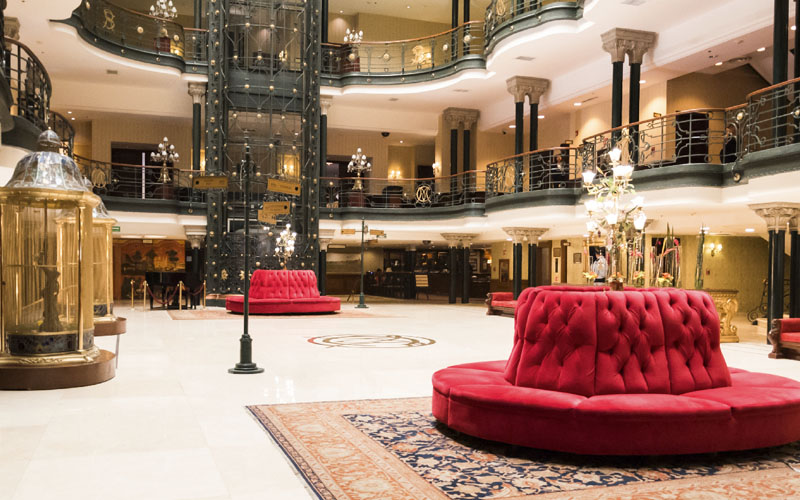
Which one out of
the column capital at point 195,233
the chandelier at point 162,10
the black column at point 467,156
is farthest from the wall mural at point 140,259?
the black column at point 467,156

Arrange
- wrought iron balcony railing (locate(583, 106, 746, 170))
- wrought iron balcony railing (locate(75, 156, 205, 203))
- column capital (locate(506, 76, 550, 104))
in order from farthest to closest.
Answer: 1. column capital (locate(506, 76, 550, 104))
2. wrought iron balcony railing (locate(75, 156, 205, 203))
3. wrought iron balcony railing (locate(583, 106, 746, 170))

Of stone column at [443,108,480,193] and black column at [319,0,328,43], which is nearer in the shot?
black column at [319,0,328,43]

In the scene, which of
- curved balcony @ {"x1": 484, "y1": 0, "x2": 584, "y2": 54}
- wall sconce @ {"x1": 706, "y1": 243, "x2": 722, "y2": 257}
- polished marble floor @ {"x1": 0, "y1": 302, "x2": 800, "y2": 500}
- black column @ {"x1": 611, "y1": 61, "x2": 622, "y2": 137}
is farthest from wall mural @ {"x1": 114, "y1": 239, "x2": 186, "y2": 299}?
wall sconce @ {"x1": 706, "y1": 243, "x2": 722, "y2": 257}

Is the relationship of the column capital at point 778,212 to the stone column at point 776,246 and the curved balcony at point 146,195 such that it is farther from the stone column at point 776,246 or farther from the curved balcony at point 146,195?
the curved balcony at point 146,195

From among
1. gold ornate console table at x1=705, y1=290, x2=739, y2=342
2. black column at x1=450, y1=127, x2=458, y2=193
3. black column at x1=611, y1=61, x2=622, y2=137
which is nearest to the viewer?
gold ornate console table at x1=705, y1=290, x2=739, y2=342

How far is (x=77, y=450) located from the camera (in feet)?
13.8

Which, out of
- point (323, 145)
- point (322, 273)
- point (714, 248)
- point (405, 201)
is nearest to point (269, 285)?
point (322, 273)

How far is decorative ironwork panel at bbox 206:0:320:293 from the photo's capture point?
18.2 metres

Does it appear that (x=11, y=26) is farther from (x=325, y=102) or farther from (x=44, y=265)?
(x=44, y=265)

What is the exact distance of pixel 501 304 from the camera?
16.5 m

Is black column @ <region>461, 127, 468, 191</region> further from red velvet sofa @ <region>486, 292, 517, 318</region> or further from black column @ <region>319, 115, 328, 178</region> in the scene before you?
red velvet sofa @ <region>486, 292, 517, 318</region>

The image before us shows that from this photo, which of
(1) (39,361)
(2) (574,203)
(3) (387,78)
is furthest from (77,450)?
(3) (387,78)

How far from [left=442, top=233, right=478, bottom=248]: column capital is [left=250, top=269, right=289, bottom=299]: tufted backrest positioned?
678cm

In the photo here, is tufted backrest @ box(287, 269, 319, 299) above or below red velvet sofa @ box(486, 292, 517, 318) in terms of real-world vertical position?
above
